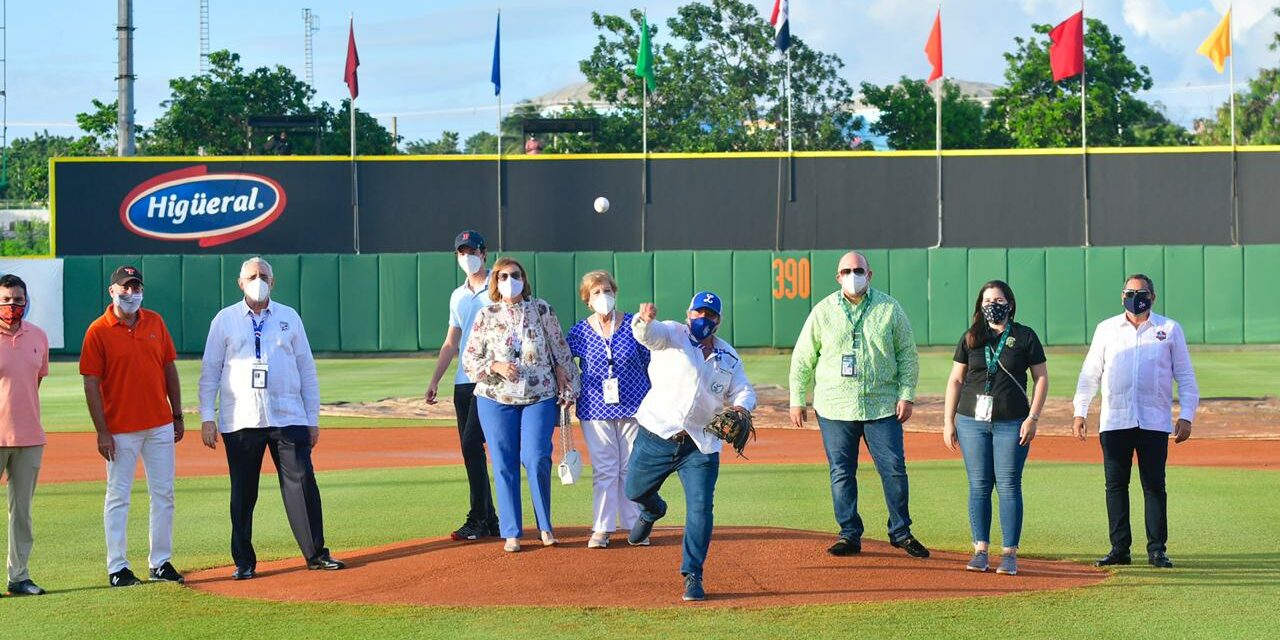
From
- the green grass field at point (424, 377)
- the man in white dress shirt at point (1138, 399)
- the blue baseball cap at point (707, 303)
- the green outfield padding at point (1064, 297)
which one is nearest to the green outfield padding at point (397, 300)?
the green grass field at point (424, 377)

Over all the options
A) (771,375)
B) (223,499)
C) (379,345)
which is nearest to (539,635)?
(223,499)

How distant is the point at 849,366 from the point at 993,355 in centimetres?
91

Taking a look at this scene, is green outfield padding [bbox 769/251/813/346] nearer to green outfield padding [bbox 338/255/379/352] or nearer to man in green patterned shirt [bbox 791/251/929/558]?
green outfield padding [bbox 338/255/379/352]

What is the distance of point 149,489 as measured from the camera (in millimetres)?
8414

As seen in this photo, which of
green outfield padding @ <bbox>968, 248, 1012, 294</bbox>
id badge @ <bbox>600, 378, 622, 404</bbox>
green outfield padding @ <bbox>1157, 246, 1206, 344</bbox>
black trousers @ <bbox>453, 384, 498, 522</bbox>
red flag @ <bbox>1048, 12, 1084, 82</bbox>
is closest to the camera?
id badge @ <bbox>600, 378, 622, 404</bbox>

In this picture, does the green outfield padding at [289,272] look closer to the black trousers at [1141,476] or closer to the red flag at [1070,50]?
the red flag at [1070,50]

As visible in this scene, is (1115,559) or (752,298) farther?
(752,298)

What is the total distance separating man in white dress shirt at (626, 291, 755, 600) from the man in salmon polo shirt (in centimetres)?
343

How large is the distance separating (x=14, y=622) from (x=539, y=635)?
109 inches

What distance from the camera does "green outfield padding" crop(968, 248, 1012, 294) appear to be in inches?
1287

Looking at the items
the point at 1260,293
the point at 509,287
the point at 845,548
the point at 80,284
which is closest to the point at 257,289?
the point at 509,287

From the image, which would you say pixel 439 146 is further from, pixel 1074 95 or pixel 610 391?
pixel 610 391

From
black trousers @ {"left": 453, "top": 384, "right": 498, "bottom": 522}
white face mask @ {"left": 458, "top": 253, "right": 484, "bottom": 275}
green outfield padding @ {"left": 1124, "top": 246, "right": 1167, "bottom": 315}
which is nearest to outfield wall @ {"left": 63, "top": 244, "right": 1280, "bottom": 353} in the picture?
green outfield padding @ {"left": 1124, "top": 246, "right": 1167, "bottom": 315}

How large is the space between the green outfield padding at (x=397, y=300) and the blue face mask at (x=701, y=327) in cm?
2593
